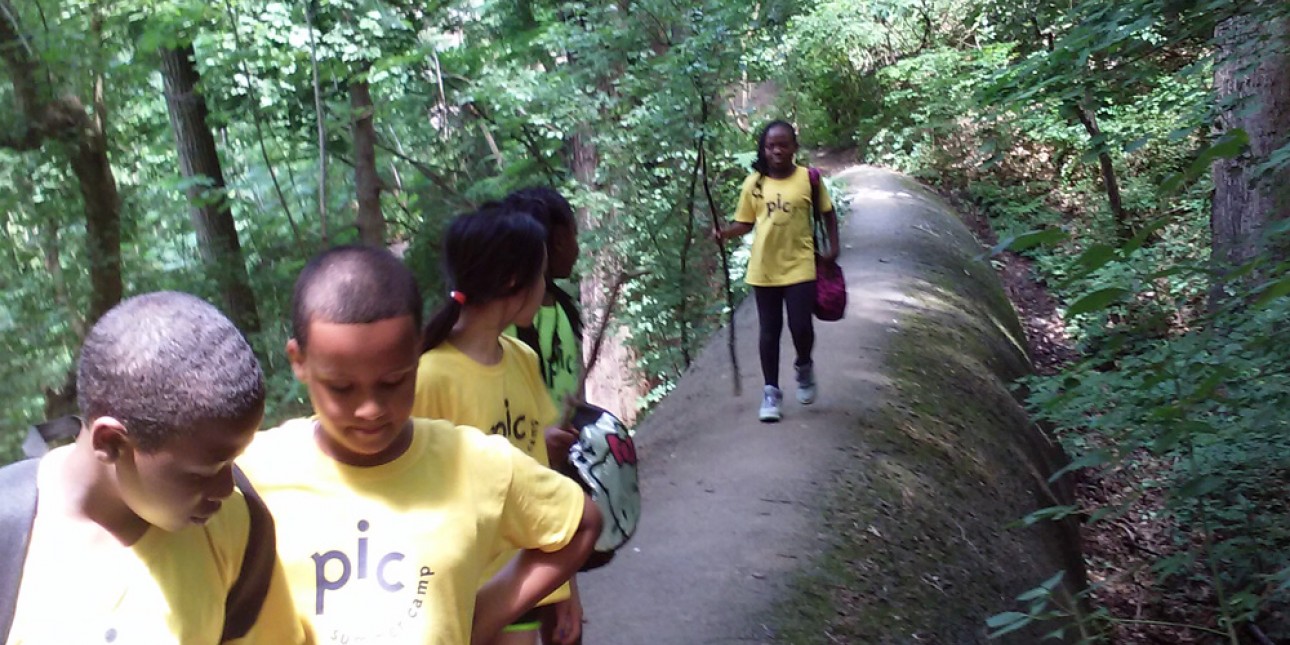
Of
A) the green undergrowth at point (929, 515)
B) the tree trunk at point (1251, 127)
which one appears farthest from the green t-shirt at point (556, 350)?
the tree trunk at point (1251, 127)

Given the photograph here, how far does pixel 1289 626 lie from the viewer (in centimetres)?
476

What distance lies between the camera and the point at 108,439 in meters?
1.27

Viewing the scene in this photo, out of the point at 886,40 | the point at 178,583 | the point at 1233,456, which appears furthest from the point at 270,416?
the point at 886,40

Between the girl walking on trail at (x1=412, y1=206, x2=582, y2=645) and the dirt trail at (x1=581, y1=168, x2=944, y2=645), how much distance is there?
1116 mm

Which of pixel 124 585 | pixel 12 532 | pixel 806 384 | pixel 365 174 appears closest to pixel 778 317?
pixel 806 384

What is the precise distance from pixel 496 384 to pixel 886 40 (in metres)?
18.7

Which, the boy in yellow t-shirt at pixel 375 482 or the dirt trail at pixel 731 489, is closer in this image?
the boy in yellow t-shirt at pixel 375 482

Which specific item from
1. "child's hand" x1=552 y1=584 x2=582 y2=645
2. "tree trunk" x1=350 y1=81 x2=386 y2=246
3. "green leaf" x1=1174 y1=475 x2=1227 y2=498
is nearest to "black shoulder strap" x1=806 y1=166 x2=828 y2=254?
"green leaf" x1=1174 y1=475 x2=1227 y2=498

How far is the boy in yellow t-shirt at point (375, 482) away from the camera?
178cm

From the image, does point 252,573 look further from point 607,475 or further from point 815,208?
point 815,208

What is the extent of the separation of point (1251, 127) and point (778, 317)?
3.94m

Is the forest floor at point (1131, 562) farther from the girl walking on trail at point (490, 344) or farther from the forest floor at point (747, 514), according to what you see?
the girl walking on trail at point (490, 344)

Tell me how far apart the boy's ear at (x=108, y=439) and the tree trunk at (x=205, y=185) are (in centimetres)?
1010

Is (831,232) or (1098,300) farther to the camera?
(831,232)
